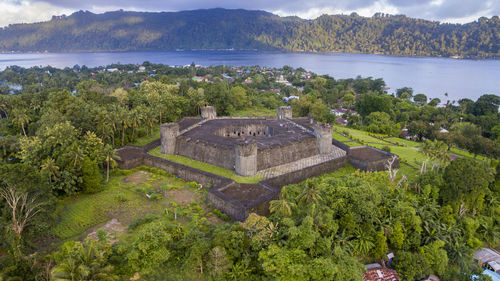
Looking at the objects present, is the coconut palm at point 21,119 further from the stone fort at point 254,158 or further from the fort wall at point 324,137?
the fort wall at point 324,137

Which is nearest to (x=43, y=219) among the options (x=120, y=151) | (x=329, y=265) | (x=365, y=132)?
(x=120, y=151)

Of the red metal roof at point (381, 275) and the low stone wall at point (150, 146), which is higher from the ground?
the low stone wall at point (150, 146)

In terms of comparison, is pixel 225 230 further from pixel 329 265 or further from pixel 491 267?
pixel 491 267

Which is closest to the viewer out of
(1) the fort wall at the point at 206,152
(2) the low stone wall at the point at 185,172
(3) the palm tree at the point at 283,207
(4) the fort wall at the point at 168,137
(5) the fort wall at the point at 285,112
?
(3) the palm tree at the point at 283,207

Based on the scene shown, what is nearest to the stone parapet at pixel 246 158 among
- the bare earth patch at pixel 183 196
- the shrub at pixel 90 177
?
the bare earth patch at pixel 183 196

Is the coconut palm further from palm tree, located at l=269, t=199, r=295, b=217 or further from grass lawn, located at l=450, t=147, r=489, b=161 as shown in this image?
grass lawn, located at l=450, t=147, r=489, b=161

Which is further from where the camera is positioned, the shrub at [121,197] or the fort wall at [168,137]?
the fort wall at [168,137]

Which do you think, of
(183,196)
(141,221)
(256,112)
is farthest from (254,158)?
(256,112)

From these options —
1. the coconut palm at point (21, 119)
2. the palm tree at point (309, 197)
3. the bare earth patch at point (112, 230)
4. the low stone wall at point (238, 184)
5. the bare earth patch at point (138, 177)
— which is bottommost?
the bare earth patch at point (112, 230)
